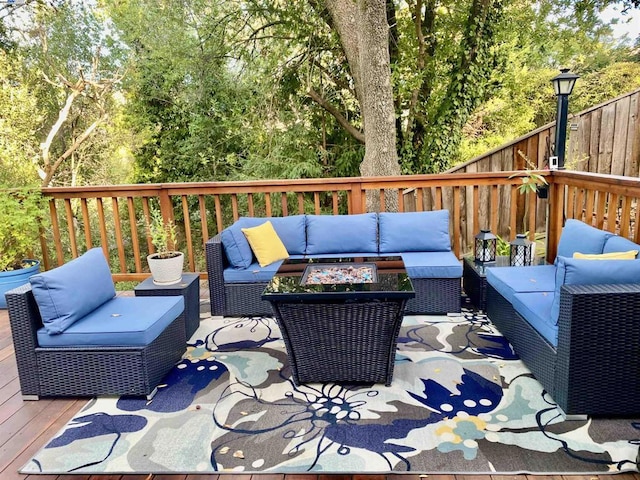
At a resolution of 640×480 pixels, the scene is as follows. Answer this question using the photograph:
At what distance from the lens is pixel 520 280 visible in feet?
10.2

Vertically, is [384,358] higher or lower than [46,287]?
lower

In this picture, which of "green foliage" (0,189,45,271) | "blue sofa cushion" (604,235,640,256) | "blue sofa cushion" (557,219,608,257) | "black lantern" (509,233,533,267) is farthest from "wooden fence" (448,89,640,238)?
"green foliage" (0,189,45,271)

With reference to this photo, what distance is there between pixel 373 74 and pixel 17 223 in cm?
420

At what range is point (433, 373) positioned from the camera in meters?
Answer: 2.79

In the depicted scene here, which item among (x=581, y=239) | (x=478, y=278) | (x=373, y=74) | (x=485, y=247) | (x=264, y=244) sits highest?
(x=373, y=74)

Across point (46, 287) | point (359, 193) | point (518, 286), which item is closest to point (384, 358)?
point (518, 286)

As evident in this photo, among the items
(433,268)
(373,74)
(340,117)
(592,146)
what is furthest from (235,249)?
(340,117)

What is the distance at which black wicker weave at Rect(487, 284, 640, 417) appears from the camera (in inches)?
83.0

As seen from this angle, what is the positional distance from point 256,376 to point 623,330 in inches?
76.2

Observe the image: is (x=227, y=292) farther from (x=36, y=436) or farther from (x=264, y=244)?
(x=36, y=436)

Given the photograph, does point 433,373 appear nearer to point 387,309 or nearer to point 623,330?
point 387,309

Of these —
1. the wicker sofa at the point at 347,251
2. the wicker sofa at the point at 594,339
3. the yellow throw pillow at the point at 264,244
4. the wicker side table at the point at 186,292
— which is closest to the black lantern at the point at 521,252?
the wicker sofa at the point at 347,251

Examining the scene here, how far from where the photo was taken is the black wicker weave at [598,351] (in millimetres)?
2107

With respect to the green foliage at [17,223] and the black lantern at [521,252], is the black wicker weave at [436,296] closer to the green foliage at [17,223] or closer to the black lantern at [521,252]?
the black lantern at [521,252]
